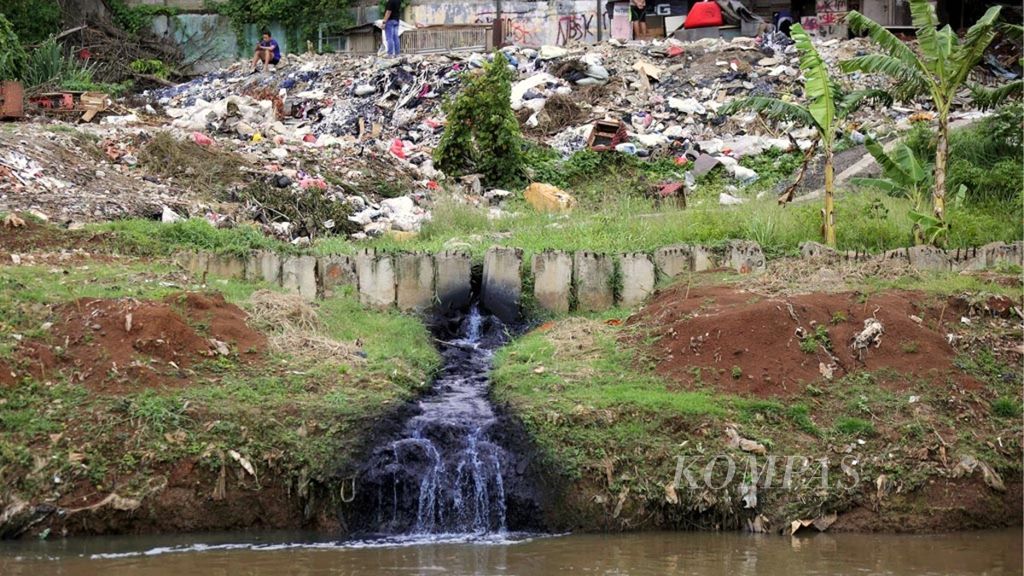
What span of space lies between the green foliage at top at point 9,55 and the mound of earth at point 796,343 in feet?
41.5

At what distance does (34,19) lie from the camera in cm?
2842

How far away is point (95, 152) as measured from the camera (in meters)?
16.8

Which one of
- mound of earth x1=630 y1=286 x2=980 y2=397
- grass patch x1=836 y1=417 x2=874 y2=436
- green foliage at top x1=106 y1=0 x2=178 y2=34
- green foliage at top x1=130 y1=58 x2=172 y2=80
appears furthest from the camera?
green foliage at top x1=106 y1=0 x2=178 y2=34

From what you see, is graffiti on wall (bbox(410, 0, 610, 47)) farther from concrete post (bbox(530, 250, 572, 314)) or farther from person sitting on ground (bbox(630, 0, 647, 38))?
concrete post (bbox(530, 250, 572, 314))

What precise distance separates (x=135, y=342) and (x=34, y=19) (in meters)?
20.6

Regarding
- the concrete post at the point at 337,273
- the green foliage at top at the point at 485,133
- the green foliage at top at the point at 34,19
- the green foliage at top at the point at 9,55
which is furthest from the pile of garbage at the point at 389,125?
the green foliage at top at the point at 34,19

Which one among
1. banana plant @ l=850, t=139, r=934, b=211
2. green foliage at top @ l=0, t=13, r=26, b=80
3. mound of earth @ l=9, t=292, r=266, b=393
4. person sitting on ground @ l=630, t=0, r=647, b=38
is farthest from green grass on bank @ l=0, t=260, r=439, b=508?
person sitting on ground @ l=630, t=0, r=647, b=38

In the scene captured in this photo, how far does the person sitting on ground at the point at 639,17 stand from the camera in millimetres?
30484

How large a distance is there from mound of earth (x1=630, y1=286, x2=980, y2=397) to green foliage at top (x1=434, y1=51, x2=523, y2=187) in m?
7.89

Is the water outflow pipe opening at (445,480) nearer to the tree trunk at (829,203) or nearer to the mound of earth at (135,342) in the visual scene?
the mound of earth at (135,342)

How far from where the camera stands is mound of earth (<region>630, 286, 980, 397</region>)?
10.3m

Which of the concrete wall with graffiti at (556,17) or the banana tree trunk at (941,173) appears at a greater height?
the concrete wall with graffiti at (556,17)

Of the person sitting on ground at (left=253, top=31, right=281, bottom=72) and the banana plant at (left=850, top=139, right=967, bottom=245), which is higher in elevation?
the person sitting on ground at (left=253, top=31, right=281, bottom=72)

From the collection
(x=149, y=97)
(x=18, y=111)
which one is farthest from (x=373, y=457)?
(x=149, y=97)
